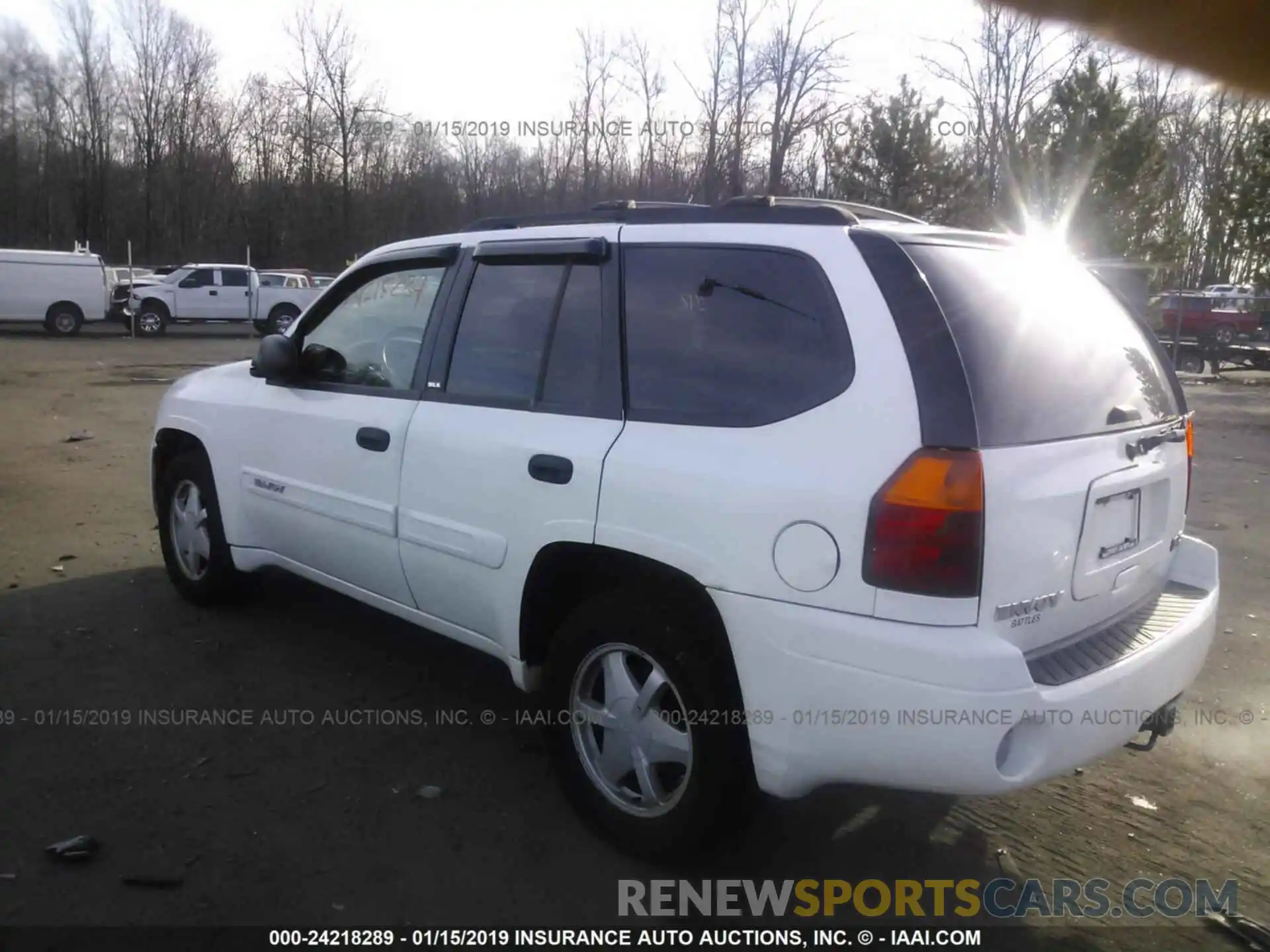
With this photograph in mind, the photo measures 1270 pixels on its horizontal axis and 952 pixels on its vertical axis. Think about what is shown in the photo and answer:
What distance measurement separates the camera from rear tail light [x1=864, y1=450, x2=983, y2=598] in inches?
99.8

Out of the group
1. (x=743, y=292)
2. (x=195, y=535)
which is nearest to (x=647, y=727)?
(x=743, y=292)

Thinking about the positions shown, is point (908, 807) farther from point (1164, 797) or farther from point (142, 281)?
point (142, 281)

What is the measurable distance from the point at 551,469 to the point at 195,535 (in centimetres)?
282

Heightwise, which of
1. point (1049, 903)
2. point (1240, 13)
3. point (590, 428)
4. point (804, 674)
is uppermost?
point (1240, 13)

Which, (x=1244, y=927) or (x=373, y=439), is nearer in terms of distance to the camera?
(x=1244, y=927)

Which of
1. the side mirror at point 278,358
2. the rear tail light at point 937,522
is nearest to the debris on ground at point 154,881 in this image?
the side mirror at point 278,358

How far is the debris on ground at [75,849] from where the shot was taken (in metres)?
3.15

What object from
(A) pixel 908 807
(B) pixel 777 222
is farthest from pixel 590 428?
(A) pixel 908 807

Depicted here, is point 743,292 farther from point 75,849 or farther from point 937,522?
point 75,849

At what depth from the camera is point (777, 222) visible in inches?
120

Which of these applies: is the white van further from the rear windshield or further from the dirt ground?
the rear windshield

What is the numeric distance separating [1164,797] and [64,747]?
13.1 ft

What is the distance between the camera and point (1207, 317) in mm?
28438

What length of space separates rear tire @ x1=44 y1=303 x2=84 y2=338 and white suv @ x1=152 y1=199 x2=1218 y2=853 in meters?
26.3
